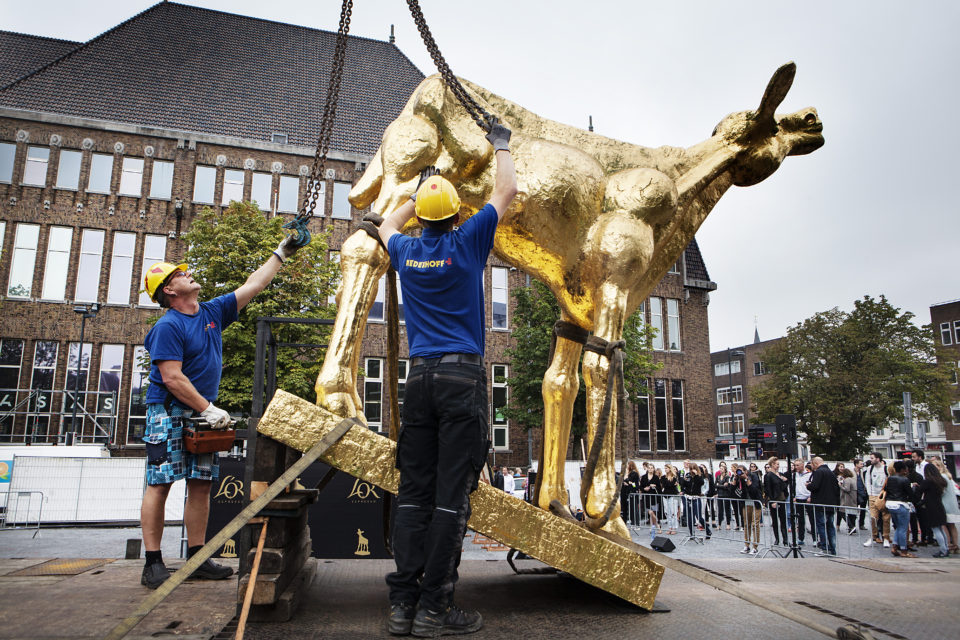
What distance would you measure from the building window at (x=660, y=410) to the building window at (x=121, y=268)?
25.5 metres

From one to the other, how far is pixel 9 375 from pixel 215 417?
28918 mm

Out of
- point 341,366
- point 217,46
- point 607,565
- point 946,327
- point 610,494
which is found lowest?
point 607,565

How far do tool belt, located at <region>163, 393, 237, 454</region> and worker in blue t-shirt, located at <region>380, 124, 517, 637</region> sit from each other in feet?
4.69

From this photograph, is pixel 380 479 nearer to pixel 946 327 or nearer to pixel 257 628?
pixel 257 628

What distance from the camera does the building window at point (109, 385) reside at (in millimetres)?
26750

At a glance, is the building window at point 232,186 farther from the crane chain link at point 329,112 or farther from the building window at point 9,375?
the crane chain link at point 329,112

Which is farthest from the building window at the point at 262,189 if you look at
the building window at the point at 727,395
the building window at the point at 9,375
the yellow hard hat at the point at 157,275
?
the building window at the point at 727,395

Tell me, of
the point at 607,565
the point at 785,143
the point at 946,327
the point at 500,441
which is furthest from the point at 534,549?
the point at 946,327

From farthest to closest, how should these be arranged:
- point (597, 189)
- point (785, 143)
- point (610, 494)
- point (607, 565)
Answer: point (785, 143) → point (597, 189) → point (610, 494) → point (607, 565)

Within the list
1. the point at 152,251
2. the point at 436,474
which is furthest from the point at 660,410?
the point at 436,474

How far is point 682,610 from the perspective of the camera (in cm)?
324

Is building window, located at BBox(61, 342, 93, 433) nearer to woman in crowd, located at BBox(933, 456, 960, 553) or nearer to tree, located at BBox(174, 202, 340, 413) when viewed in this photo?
tree, located at BBox(174, 202, 340, 413)

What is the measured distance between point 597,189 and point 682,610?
2344mm

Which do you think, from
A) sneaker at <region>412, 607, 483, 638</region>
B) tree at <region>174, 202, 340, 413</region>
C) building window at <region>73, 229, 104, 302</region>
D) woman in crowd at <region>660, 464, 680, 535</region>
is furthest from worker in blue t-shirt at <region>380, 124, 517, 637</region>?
building window at <region>73, 229, 104, 302</region>
